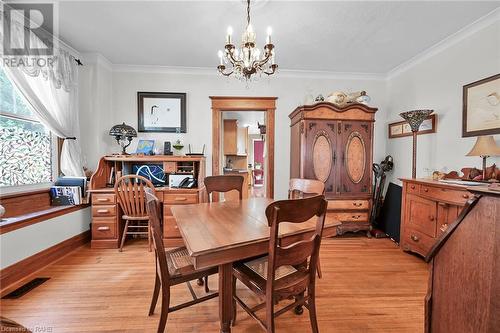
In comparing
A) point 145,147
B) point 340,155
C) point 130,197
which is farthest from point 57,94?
point 340,155

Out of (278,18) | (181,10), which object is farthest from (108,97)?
(278,18)

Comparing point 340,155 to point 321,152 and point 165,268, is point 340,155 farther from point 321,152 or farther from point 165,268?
point 165,268

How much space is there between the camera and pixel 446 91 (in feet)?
8.79

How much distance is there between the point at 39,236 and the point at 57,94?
156 centimetres

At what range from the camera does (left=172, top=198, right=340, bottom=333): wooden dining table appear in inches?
43.4

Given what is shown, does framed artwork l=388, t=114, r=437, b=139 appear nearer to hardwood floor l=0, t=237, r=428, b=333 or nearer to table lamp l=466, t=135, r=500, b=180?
table lamp l=466, t=135, r=500, b=180

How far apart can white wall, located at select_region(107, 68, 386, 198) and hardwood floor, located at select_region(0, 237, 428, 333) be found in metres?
1.63

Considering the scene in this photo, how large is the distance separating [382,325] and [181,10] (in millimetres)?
3111

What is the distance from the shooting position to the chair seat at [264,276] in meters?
1.28

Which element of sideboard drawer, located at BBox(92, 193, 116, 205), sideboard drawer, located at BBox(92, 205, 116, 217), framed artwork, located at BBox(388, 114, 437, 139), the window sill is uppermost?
framed artwork, located at BBox(388, 114, 437, 139)

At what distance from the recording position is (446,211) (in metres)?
2.15

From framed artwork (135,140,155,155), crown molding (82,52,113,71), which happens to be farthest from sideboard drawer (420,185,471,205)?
crown molding (82,52,113,71)

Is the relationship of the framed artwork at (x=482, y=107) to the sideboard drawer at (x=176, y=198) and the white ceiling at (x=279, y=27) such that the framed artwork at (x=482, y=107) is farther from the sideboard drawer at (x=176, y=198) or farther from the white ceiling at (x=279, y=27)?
the sideboard drawer at (x=176, y=198)

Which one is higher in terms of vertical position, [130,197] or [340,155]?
[340,155]
